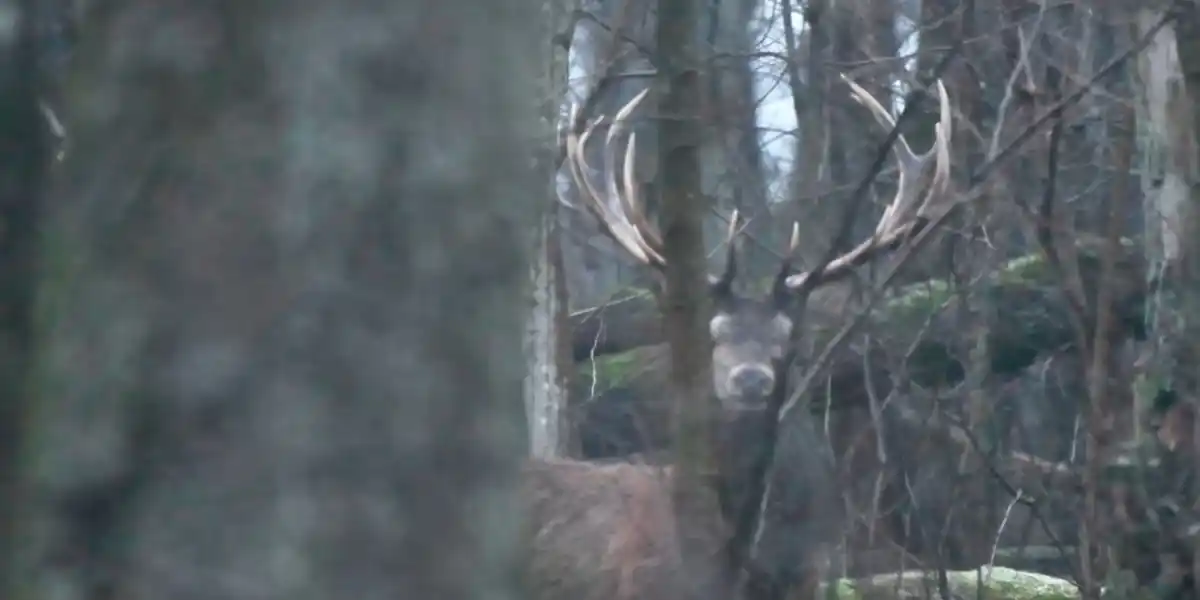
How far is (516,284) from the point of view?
1.30 meters

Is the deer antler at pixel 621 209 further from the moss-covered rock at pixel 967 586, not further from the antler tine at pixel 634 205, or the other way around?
the moss-covered rock at pixel 967 586

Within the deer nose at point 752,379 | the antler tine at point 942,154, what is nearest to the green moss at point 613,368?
the deer nose at point 752,379

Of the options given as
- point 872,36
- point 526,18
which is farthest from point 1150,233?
point 526,18

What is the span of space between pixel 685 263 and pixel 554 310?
3796mm

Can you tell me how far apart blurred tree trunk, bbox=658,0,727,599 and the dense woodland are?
0.01 m

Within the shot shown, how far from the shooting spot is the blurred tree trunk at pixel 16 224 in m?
1.35

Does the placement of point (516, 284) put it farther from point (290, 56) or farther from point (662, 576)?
point (662, 576)

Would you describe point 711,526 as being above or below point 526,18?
below

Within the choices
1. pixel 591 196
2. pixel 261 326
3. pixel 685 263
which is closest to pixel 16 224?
pixel 261 326

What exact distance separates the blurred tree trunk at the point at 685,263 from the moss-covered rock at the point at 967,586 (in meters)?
2.78

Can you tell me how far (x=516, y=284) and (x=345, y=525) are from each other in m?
0.25

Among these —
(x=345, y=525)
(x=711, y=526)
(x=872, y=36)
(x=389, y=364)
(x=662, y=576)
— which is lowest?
(x=662, y=576)

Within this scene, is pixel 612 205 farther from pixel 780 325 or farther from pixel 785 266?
pixel 785 266

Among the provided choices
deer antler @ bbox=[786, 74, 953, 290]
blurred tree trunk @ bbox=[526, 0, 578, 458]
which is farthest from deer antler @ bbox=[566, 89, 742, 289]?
deer antler @ bbox=[786, 74, 953, 290]
